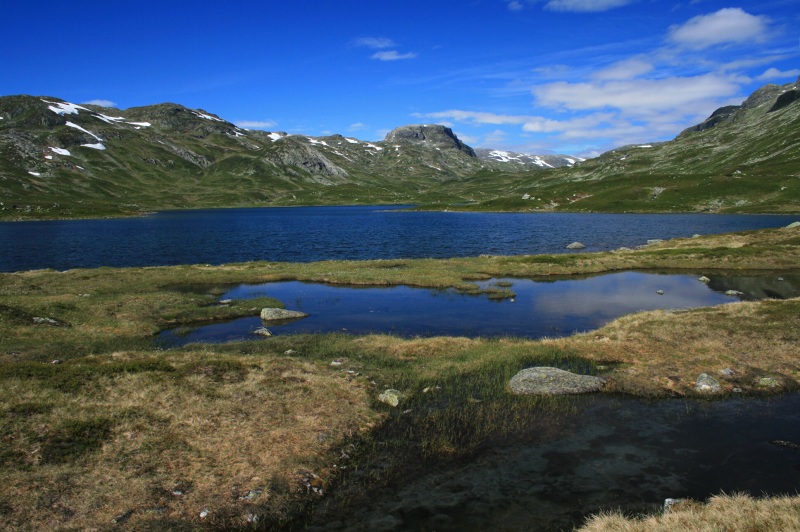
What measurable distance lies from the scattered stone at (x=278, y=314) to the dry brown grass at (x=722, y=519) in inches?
1374

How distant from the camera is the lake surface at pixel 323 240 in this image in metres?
96.9

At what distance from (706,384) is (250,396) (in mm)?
24456

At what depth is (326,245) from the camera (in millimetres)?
114375

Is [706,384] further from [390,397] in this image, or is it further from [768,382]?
[390,397]

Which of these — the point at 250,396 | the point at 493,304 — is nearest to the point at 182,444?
the point at 250,396

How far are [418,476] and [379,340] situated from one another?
57.0 feet

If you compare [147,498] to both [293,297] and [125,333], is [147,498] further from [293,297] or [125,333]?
[293,297]

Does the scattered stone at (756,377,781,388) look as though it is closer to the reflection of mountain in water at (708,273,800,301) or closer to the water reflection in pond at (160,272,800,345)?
the water reflection in pond at (160,272,800,345)

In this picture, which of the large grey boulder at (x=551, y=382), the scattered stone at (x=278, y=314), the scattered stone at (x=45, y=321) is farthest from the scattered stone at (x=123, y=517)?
the scattered stone at (x=278, y=314)

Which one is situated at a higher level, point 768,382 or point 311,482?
point 768,382

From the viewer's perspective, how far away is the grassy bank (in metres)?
15.5

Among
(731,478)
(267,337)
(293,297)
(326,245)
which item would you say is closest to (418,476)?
(731,478)

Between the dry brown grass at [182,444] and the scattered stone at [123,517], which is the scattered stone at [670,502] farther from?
the scattered stone at [123,517]

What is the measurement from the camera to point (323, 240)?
124875 mm
